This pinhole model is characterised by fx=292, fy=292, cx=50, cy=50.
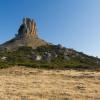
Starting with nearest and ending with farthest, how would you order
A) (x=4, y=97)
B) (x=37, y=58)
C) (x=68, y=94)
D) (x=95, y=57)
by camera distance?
1. (x=4, y=97)
2. (x=68, y=94)
3. (x=37, y=58)
4. (x=95, y=57)

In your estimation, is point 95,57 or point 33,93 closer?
point 33,93

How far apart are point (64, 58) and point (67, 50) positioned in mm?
26964

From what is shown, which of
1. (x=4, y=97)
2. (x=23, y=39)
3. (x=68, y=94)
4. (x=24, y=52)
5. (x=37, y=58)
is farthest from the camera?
(x=23, y=39)

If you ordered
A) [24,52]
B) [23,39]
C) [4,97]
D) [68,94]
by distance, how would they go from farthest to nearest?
[23,39] → [24,52] → [68,94] → [4,97]

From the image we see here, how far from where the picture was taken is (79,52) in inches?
6929

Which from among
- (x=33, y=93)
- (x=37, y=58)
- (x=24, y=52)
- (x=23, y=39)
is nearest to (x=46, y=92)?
(x=33, y=93)

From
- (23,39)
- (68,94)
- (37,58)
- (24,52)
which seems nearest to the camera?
(68,94)

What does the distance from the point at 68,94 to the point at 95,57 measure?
5539 inches

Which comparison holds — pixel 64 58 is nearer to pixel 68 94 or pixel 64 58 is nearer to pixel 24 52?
pixel 24 52

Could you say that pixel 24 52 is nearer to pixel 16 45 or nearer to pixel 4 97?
pixel 16 45

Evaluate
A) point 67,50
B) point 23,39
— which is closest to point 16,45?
point 23,39

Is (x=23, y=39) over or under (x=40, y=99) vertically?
over

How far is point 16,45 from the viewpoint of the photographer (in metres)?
180

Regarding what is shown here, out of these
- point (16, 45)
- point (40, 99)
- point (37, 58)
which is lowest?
point (40, 99)
